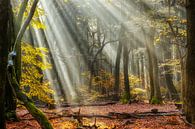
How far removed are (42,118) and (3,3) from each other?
353 cm

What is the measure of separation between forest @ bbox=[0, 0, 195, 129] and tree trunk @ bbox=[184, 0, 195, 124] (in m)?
0.02

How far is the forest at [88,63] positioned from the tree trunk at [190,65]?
2 cm

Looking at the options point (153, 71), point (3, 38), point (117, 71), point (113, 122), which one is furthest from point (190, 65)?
point (117, 71)

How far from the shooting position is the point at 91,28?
3662 cm

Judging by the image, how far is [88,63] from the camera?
118 feet

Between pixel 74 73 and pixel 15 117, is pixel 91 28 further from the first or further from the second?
pixel 15 117

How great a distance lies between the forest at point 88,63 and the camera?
9898 millimetres

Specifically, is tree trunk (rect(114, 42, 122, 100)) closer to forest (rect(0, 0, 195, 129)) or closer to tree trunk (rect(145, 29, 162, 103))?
forest (rect(0, 0, 195, 129))

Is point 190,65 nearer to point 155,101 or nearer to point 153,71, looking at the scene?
point 155,101

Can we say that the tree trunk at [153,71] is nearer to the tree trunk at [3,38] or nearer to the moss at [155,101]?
the moss at [155,101]

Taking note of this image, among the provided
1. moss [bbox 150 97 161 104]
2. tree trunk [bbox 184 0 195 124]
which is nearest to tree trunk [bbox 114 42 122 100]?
moss [bbox 150 97 161 104]

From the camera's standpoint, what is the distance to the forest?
990cm

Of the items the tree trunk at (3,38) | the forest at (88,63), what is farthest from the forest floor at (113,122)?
the tree trunk at (3,38)

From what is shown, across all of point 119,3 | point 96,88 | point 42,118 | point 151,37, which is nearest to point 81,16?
point 119,3
